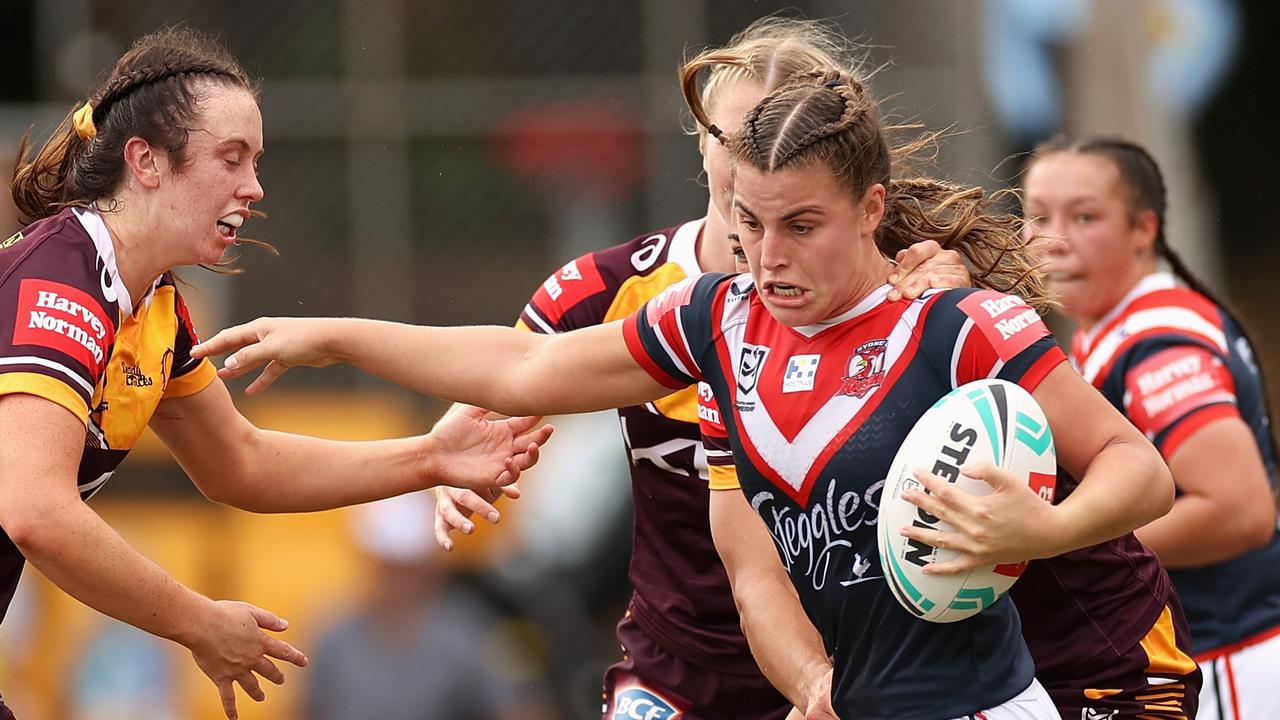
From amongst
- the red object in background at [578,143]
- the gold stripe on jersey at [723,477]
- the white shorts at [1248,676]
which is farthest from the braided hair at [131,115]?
the red object in background at [578,143]

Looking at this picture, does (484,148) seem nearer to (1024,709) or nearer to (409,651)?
(409,651)

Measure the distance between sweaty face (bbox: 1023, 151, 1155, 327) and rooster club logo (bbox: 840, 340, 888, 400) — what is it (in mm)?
2191

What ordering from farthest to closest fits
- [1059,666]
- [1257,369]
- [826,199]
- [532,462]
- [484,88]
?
[484,88] < [1257,369] < [532,462] < [1059,666] < [826,199]

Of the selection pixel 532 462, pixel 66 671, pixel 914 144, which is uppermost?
pixel 914 144

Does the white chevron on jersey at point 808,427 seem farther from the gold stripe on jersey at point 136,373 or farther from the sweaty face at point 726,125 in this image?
the gold stripe on jersey at point 136,373

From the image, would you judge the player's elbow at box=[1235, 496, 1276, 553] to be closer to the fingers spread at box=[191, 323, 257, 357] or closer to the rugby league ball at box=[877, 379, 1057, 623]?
the rugby league ball at box=[877, 379, 1057, 623]

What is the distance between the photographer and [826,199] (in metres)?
3.42

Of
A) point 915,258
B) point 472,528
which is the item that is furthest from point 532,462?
point 915,258

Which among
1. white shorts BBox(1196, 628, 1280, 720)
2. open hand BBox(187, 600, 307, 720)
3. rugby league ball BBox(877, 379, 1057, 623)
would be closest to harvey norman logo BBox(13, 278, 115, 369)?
open hand BBox(187, 600, 307, 720)

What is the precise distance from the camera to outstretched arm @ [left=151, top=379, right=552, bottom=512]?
437 cm

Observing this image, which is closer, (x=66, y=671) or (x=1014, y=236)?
(x=1014, y=236)

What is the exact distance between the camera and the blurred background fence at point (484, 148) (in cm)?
880

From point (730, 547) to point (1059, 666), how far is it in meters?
0.81

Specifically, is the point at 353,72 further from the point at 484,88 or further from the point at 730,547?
the point at 730,547
